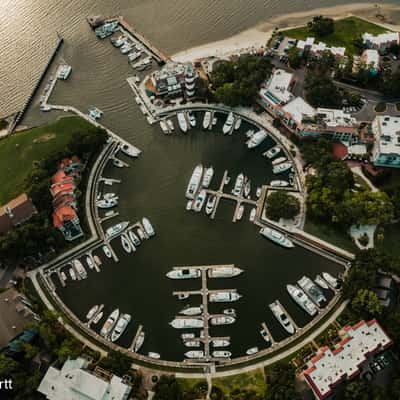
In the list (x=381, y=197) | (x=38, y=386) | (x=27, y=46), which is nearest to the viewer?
(x=38, y=386)

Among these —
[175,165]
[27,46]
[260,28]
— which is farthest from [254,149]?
[27,46]

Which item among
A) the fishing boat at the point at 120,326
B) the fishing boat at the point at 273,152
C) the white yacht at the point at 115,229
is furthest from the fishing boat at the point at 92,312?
the fishing boat at the point at 273,152

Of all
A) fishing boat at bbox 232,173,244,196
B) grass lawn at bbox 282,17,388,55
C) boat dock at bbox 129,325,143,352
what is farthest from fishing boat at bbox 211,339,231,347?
grass lawn at bbox 282,17,388,55

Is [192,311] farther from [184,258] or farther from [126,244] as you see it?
[126,244]

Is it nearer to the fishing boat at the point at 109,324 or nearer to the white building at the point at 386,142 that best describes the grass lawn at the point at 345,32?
the white building at the point at 386,142

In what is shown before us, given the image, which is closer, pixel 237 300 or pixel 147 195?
pixel 237 300

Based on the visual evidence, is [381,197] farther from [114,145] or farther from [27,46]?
[27,46]

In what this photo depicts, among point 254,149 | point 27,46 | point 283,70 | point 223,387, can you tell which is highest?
point 27,46
